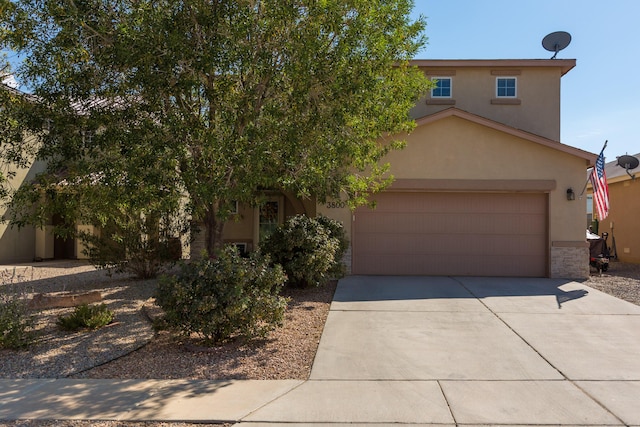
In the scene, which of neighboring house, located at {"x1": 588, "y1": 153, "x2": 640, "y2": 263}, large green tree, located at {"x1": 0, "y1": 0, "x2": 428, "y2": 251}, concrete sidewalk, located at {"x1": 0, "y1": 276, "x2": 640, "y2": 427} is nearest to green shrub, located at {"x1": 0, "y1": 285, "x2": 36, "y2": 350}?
concrete sidewalk, located at {"x1": 0, "y1": 276, "x2": 640, "y2": 427}

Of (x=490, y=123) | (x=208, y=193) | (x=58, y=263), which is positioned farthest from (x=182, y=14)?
(x=58, y=263)

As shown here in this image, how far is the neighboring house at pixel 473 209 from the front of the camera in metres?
13.5

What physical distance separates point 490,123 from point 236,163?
8.53 m

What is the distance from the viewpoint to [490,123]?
43.7ft

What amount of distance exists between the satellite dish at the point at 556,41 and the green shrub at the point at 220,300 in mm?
13497

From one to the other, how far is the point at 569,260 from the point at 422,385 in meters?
9.53

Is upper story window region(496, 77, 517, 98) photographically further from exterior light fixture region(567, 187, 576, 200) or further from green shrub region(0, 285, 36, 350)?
green shrub region(0, 285, 36, 350)

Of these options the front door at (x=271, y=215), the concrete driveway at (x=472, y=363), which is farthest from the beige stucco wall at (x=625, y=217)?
the front door at (x=271, y=215)

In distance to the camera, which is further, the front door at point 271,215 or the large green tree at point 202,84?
the front door at point 271,215

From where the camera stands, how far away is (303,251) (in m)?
10.9

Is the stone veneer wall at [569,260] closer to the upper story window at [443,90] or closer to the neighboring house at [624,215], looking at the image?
the upper story window at [443,90]

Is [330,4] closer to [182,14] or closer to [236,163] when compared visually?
[182,14]

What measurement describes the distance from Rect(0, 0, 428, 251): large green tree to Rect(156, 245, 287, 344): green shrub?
33.5 inches

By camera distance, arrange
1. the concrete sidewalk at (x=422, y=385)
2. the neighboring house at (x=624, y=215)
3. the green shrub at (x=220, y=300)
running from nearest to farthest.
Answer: the concrete sidewalk at (x=422, y=385) → the green shrub at (x=220, y=300) → the neighboring house at (x=624, y=215)
